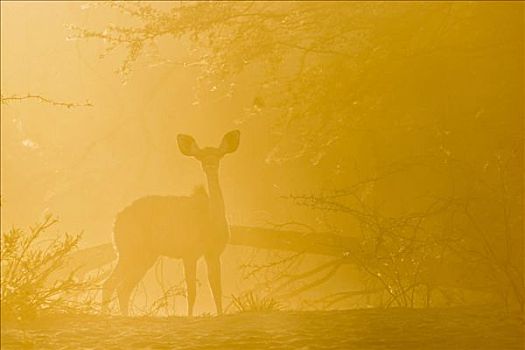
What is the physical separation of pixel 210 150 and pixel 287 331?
391 centimetres

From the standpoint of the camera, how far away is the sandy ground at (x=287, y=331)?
485 cm

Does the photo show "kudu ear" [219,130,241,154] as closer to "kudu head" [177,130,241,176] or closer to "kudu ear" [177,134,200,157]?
"kudu head" [177,130,241,176]

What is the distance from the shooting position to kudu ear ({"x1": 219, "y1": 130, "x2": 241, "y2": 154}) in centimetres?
884

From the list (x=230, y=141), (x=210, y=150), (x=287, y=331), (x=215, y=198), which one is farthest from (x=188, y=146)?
(x=287, y=331)

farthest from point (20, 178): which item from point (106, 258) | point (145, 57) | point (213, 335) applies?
point (213, 335)

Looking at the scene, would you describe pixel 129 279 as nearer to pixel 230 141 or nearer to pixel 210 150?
pixel 210 150

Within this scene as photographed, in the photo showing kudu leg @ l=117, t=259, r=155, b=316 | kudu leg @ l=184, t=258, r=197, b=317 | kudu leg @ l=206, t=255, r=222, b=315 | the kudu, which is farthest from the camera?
kudu leg @ l=117, t=259, r=155, b=316

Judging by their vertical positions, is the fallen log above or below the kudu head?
below

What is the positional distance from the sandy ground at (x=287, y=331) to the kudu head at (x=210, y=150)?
2.92 metres

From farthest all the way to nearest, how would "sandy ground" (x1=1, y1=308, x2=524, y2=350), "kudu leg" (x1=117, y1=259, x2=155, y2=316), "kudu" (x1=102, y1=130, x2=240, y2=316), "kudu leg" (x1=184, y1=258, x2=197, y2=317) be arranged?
"kudu leg" (x1=117, y1=259, x2=155, y2=316), "kudu" (x1=102, y1=130, x2=240, y2=316), "kudu leg" (x1=184, y1=258, x2=197, y2=317), "sandy ground" (x1=1, y1=308, x2=524, y2=350)

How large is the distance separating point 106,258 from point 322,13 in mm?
5167

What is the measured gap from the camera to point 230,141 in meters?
8.92

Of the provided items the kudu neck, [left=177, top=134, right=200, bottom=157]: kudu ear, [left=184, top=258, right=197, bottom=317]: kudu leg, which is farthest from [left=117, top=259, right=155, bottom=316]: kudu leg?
[left=177, top=134, right=200, bottom=157]: kudu ear

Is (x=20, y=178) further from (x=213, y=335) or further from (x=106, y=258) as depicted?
(x=213, y=335)
